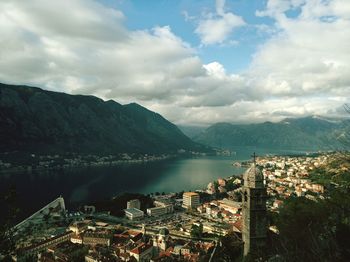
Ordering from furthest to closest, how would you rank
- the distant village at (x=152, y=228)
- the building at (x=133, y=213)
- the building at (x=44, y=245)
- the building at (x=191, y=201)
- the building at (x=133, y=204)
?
1. the building at (x=191, y=201)
2. the building at (x=133, y=204)
3. the building at (x=133, y=213)
4. the building at (x=44, y=245)
5. the distant village at (x=152, y=228)

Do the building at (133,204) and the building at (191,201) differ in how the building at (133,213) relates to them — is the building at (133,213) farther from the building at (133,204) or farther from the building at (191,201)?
the building at (191,201)

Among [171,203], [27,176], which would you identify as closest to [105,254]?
[171,203]

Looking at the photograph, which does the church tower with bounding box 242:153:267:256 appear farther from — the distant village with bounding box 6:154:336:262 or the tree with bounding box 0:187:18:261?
the tree with bounding box 0:187:18:261

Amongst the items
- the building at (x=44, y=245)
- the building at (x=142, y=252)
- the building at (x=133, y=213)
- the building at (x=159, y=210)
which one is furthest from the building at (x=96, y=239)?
the building at (x=159, y=210)

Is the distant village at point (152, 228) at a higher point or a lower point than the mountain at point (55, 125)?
lower

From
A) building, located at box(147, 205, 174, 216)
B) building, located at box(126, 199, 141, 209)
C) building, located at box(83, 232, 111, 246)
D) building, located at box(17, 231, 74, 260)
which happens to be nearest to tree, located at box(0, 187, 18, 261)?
building, located at box(17, 231, 74, 260)

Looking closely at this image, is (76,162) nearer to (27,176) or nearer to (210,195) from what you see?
(27,176)

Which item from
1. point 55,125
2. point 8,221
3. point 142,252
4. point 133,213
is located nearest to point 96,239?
point 142,252
